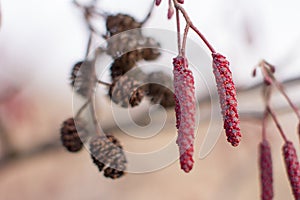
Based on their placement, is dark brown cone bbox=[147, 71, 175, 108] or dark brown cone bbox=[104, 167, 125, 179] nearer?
dark brown cone bbox=[104, 167, 125, 179]

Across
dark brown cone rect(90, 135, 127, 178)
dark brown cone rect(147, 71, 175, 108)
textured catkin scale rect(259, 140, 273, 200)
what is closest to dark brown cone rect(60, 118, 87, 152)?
dark brown cone rect(90, 135, 127, 178)

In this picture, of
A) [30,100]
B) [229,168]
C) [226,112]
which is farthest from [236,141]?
[229,168]

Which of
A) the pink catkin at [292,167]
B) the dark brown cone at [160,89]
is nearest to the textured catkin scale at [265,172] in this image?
the pink catkin at [292,167]

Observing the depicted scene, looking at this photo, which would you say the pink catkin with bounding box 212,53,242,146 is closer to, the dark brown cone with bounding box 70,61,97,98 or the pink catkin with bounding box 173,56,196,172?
the pink catkin with bounding box 173,56,196,172

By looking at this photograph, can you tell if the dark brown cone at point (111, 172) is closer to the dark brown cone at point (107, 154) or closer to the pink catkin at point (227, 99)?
the dark brown cone at point (107, 154)

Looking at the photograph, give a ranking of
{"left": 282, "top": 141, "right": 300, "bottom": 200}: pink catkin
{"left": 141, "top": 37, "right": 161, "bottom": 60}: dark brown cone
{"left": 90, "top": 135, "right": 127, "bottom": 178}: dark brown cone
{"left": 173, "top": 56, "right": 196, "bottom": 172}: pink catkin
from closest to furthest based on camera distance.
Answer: {"left": 173, "top": 56, "right": 196, "bottom": 172}: pink catkin
{"left": 282, "top": 141, "right": 300, "bottom": 200}: pink catkin
{"left": 90, "top": 135, "right": 127, "bottom": 178}: dark brown cone
{"left": 141, "top": 37, "right": 161, "bottom": 60}: dark brown cone

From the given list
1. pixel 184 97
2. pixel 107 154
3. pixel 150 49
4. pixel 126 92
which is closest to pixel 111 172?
pixel 107 154

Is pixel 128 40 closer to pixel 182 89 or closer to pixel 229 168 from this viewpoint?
pixel 182 89

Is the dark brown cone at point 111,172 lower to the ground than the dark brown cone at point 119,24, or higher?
lower

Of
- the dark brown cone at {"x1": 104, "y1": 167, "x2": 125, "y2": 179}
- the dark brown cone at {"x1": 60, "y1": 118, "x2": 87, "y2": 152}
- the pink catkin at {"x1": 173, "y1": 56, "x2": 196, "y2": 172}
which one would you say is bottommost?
the pink catkin at {"x1": 173, "y1": 56, "x2": 196, "y2": 172}
